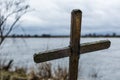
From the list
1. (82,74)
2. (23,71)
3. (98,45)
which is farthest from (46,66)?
(98,45)

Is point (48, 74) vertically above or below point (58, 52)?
below

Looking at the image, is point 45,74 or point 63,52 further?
point 45,74

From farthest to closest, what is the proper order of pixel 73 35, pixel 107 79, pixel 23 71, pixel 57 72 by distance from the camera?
pixel 107 79
pixel 23 71
pixel 57 72
pixel 73 35

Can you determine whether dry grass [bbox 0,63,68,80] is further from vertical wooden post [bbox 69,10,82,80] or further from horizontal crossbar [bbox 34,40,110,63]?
vertical wooden post [bbox 69,10,82,80]

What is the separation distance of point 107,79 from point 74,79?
9.92 m

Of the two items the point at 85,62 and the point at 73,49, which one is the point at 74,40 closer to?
the point at 73,49

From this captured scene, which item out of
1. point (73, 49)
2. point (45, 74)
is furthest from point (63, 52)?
point (45, 74)

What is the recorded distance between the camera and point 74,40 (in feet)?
17.2

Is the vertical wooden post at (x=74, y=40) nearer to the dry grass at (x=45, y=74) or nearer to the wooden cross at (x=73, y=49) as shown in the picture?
the wooden cross at (x=73, y=49)

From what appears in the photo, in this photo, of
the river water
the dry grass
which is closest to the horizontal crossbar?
the river water

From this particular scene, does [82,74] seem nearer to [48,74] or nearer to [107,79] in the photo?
[107,79]

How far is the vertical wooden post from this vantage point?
523 centimetres

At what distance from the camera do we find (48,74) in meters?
13.0

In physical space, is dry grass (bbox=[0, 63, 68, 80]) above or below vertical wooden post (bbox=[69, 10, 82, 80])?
below
